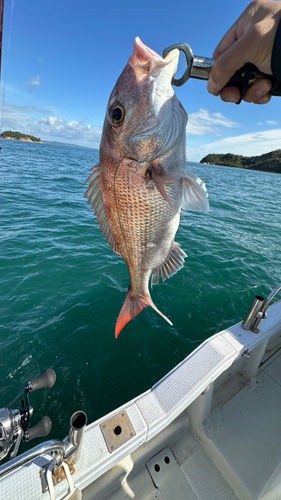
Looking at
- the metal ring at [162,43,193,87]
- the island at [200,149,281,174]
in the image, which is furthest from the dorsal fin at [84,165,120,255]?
the island at [200,149,281,174]

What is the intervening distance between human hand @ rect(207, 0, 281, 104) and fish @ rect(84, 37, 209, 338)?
0.32 m

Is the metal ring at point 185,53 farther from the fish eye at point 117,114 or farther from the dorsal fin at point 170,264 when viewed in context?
the dorsal fin at point 170,264

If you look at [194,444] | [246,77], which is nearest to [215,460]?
[194,444]

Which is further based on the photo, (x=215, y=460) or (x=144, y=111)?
(x=215, y=460)

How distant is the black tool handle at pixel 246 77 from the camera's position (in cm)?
162

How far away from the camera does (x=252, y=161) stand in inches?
4373

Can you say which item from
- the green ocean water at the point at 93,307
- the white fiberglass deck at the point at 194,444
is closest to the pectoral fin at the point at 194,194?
the white fiberglass deck at the point at 194,444

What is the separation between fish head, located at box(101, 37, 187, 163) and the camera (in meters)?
1.59

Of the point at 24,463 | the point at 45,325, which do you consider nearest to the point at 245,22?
the point at 24,463

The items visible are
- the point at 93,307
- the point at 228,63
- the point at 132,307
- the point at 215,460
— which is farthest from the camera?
the point at 93,307

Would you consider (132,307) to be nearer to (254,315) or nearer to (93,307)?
(254,315)

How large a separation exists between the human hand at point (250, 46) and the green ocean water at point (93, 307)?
473 centimetres

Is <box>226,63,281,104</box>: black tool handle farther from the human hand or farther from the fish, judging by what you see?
the fish

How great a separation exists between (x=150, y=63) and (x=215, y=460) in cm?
419
